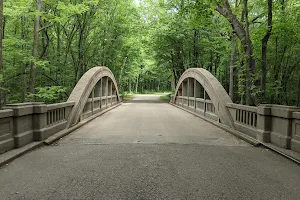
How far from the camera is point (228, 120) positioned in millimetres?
8438

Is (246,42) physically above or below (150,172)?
above

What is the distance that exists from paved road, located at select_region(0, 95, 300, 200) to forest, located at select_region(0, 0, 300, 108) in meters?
3.72

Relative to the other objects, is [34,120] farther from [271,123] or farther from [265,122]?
[271,123]

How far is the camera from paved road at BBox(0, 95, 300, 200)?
324 cm

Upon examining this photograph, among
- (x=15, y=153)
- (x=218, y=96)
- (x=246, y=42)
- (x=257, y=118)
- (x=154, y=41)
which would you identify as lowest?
(x=15, y=153)

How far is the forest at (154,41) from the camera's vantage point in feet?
30.8

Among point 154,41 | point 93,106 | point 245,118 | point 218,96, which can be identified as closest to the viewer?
point 245,118

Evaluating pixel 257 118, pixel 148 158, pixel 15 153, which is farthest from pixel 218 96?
pixel 15 153

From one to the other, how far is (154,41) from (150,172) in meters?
18.0

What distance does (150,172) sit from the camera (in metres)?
4.00

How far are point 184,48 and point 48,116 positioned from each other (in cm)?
1558

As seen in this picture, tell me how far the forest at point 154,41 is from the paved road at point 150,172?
12.2ft

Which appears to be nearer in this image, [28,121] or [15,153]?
[15,153]

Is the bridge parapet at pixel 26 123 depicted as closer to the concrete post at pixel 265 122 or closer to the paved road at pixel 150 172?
the paved road at pixel 150 172
